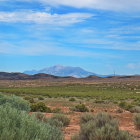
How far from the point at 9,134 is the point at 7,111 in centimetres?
162

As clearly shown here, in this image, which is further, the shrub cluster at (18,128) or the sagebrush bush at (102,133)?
the sagebrush bush at (102,133)

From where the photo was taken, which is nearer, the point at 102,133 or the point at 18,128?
the point at 18,128

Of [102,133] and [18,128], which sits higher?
[18,128]

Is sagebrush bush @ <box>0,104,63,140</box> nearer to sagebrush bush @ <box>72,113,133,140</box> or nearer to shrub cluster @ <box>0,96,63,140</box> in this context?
shrub cluster @ <box>0,96,63,140</box>

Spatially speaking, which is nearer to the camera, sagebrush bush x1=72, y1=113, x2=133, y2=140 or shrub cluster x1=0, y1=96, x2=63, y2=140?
shrub cluster x1=0, y1=96, x2=63, y2=140

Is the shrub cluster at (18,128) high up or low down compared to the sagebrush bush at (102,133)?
up

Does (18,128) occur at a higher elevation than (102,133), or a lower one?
higher

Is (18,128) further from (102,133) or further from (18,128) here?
(102,133)

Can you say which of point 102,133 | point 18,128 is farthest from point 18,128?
point 102,133

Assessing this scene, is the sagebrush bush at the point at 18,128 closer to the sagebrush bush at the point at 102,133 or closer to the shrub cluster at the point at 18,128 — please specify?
the shrub cluster at the point at 18,128

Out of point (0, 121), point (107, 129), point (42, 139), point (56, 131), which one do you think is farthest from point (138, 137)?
point (0, 121)

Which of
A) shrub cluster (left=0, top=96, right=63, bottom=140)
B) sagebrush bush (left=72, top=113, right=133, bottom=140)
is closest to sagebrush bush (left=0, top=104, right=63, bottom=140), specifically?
shrub cluster (left=0, top=96, right=63, bottom=140)

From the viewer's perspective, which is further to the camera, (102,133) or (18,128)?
(102,133)

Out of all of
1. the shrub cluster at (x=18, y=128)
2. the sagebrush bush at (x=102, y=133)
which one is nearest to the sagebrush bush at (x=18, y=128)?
the shrub cluster at (x=18, y=128)
